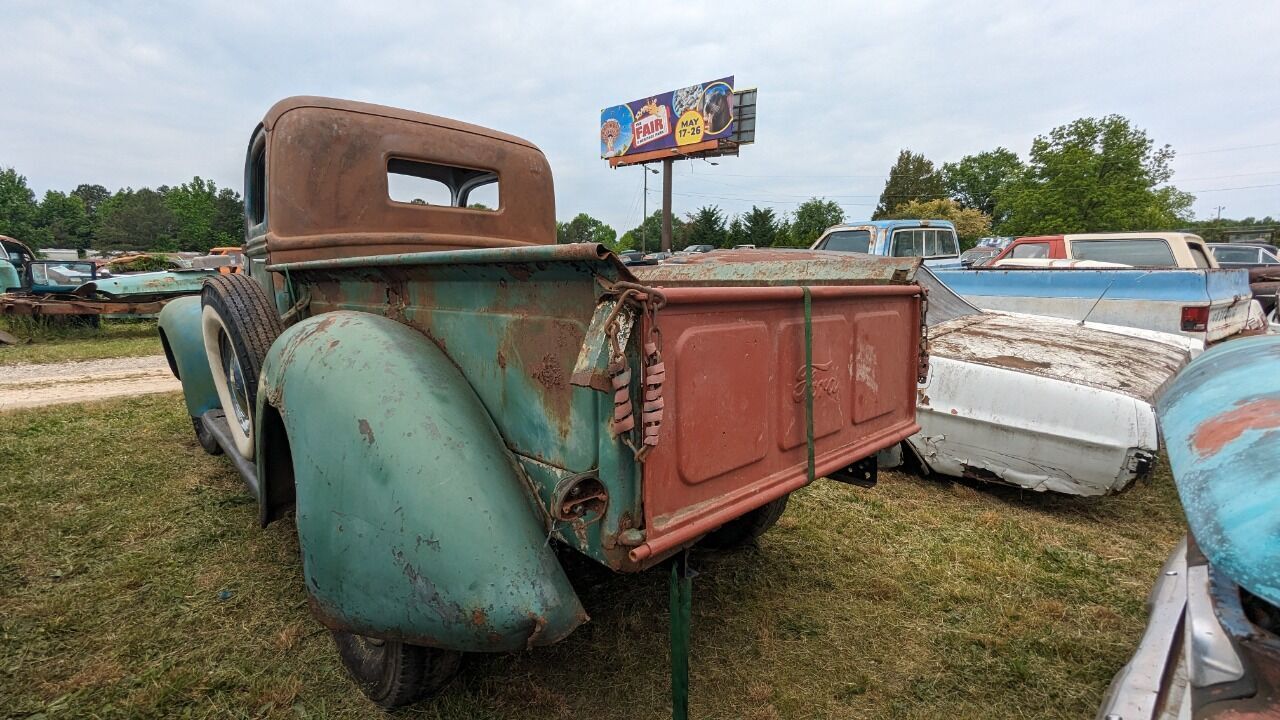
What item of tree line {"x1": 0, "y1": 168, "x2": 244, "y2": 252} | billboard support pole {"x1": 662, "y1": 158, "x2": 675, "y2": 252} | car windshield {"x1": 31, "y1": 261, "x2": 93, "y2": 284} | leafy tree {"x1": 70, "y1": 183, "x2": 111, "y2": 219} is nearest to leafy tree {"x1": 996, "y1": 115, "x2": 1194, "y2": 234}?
billboard support pole {"x1": 662, "y1": 158, "x2": 675, "y2": 252}

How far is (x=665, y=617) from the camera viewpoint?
257 centimetres

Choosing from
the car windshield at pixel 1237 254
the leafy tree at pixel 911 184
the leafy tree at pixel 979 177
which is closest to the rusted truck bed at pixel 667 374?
the car windshield at pixel 1237 254

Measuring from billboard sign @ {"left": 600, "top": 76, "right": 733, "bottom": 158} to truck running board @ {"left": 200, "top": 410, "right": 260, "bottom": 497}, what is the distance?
2043 centimetres

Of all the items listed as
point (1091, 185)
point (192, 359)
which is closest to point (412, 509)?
point (192, 359)

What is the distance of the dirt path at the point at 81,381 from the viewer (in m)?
6.17

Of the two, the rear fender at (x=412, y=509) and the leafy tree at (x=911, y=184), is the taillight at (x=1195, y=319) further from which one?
the leafy tree at (x=911, y=184)

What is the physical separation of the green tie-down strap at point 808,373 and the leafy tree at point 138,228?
73873 mm

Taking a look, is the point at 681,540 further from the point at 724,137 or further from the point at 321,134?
the point at 724,137

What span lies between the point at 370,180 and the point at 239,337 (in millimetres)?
981

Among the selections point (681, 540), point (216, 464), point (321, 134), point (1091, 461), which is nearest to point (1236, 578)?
point (681, 540)

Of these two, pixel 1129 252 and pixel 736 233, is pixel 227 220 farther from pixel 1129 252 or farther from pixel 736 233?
pixel 1129 252

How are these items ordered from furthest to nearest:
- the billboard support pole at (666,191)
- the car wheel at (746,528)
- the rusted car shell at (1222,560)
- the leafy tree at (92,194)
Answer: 1. the leafy tree at (92,194)
2. the billboard support pole at (666,191)
3. the car wheel at (746,528)
4. the rusted car shell at (1222,560)

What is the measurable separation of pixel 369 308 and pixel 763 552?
2.16m

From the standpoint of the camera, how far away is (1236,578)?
0.92 metres
